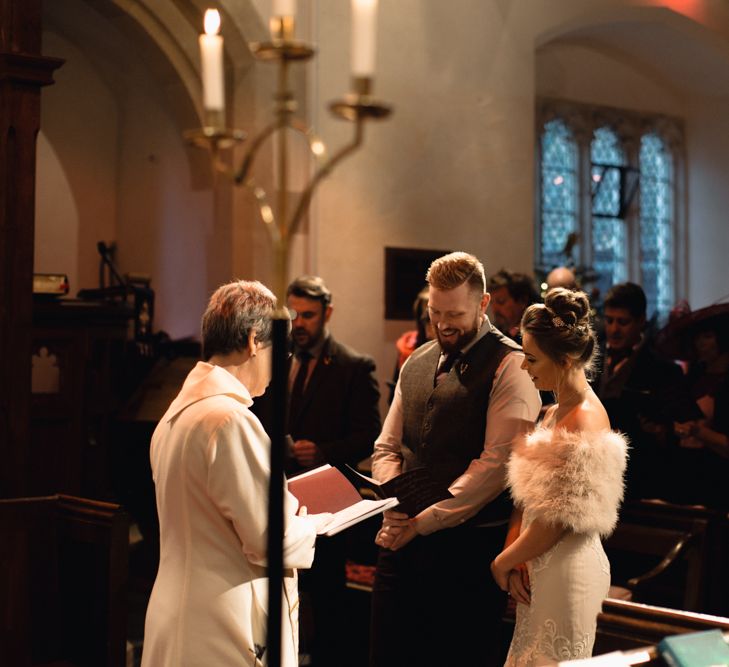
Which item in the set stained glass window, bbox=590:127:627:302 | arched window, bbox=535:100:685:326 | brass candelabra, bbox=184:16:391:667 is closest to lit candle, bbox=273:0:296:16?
brass candelabra, bbox=184:16:391:667

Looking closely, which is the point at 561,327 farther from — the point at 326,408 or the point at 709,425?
the point at 709,425

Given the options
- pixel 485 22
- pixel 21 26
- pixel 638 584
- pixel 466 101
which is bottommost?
pixel 638 584

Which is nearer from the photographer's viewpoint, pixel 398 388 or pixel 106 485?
pixel 398 388

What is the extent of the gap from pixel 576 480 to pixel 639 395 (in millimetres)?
2118

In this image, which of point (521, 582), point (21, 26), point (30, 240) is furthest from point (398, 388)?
point (21, 26)

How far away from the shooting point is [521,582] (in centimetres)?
331

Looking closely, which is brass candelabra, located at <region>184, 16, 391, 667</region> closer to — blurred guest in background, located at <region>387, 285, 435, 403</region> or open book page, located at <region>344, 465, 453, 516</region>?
open book page, located at <region>344, 465, 453, 516</region>

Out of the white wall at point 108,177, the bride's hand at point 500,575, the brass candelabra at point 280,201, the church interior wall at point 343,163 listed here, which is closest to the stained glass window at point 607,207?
the church interior wall at point 343,163

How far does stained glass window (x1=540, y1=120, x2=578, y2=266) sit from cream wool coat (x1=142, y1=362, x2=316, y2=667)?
26.3 ft

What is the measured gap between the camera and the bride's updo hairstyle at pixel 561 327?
3.27m

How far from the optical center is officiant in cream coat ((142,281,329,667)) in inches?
104

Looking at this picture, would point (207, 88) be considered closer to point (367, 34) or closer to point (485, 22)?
point (367, 34)

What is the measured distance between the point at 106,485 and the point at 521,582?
396 centimetres

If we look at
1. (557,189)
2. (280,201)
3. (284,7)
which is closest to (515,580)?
(280,201)
